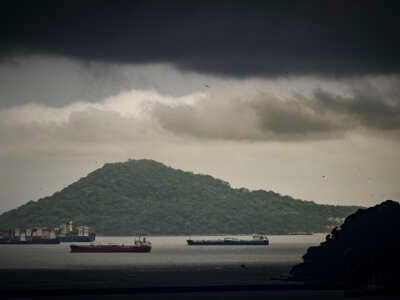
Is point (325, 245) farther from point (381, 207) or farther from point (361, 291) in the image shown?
point (361, 291)

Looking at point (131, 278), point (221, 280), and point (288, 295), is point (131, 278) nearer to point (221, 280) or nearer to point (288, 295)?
point (221, 280)

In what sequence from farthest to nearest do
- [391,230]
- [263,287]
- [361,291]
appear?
[391,230] → [263,287] → [361,291]

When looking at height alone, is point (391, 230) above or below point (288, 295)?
above

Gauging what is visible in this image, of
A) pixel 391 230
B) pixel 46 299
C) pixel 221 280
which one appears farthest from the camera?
pixel 221 280

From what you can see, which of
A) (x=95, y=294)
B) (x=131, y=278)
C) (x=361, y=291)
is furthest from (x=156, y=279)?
(x=361, y=291)

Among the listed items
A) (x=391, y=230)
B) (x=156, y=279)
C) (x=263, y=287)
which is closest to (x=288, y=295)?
(x=263, y=287)

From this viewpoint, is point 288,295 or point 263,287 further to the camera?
point 263,287
